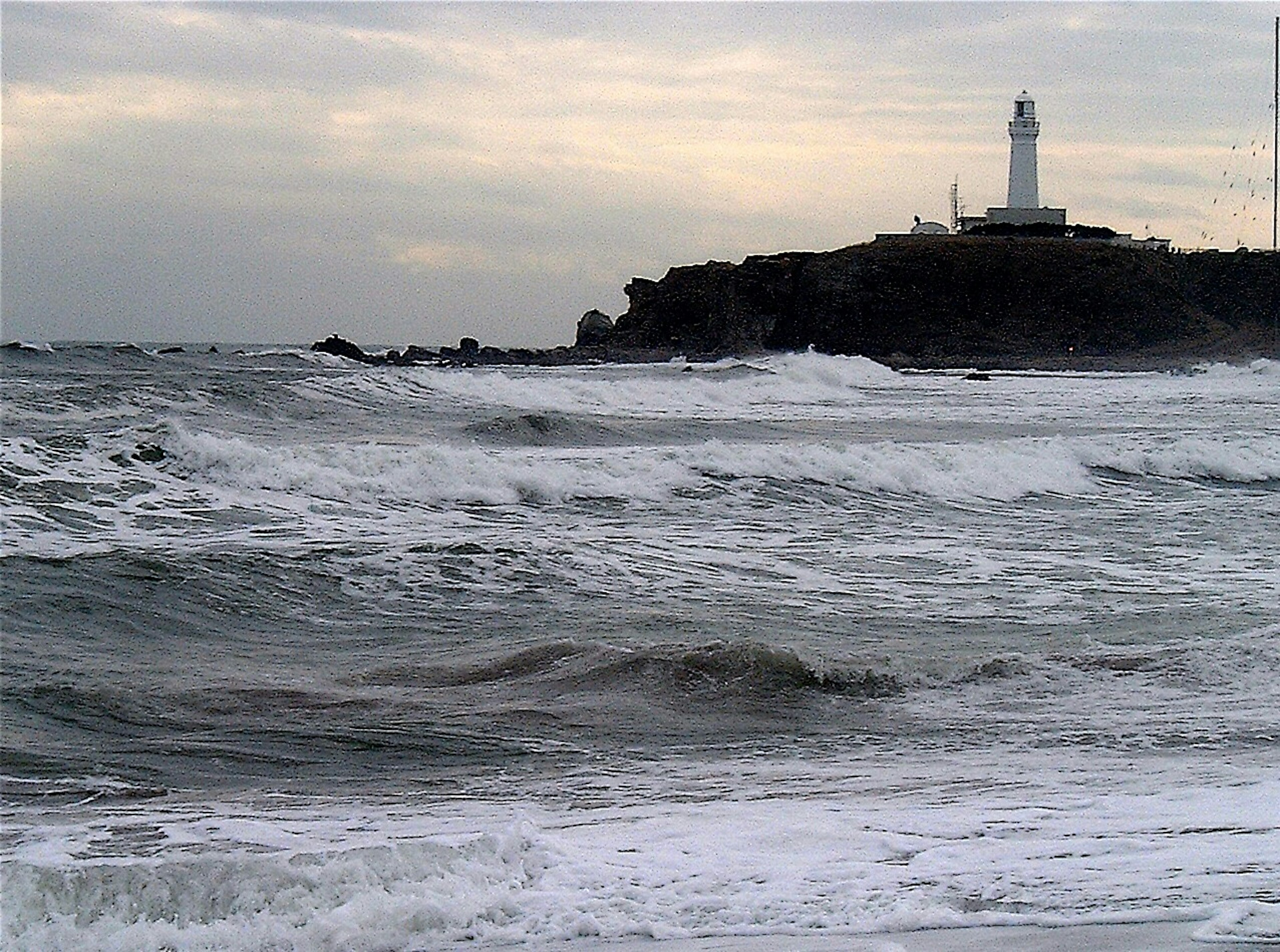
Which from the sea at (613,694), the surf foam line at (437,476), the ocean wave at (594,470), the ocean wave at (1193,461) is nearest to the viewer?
the sea at (613,694)

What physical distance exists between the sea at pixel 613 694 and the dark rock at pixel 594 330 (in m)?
47.5

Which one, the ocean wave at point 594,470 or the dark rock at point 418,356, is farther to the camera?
the dark rock at point 418,356

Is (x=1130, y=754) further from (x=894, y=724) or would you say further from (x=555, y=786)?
(x=555, y=786)

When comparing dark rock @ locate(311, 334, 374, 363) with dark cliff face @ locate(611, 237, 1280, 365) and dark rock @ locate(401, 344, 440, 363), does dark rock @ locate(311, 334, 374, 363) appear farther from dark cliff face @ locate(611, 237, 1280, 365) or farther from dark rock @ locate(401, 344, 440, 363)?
dark cliff face @ locate(611, 237, 1280, 365)

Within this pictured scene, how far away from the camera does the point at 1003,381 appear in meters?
40.3

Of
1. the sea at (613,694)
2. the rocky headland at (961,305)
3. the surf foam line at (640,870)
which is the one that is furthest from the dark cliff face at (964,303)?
the surf foam line at (640,870)

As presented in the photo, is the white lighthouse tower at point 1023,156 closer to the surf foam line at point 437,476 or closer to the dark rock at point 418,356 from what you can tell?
the dark rock at point 418,356

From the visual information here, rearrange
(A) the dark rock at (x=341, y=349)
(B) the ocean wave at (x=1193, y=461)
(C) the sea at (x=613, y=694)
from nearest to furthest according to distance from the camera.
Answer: (C) the sea at (x=613, y=694)
(B) the ocean wave at (x=1193, y=461)
(A) the dark rock at (x=341, y=349)

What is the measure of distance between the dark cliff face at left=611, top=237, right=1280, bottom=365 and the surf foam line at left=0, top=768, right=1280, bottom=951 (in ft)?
173

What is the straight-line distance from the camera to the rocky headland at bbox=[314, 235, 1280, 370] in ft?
189

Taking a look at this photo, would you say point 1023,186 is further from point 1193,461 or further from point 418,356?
point 1193,461

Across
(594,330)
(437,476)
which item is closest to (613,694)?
(437,476)

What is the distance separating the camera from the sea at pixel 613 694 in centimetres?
362

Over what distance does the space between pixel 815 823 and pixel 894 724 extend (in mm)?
1599
